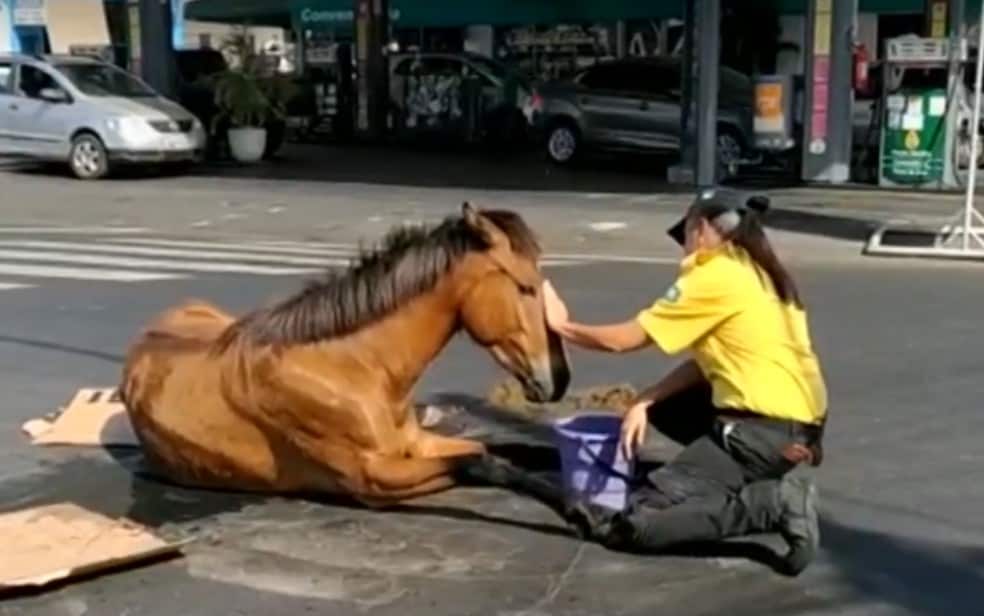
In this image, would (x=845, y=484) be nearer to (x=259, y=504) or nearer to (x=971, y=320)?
(x=259, y=504)

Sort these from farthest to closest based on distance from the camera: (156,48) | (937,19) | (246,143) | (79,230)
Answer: (156,48)
(246,143)
(937,19)
(79,230)

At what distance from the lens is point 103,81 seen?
90.2ft

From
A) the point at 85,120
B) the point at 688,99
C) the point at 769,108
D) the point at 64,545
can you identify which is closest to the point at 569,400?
the point at 64,545

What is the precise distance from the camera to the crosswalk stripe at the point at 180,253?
16.3 m

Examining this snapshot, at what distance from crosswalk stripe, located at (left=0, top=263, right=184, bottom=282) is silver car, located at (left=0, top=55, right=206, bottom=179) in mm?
10762

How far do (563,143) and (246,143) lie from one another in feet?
19.5

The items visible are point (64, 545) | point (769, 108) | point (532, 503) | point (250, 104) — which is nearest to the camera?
point (64, 545)

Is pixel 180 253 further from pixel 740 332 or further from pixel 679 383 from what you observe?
Answer: pixel 740 332

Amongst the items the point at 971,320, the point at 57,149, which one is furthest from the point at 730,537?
the point at 57,149

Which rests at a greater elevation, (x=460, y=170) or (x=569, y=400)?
(x=569, y=400)

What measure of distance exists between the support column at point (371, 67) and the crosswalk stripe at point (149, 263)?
19.3 meters

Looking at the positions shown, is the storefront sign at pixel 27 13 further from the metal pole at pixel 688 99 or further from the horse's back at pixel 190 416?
the horse's back at pixel 190 416

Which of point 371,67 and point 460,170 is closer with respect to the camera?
point 460,170

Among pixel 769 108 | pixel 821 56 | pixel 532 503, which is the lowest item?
pixel 532 503
